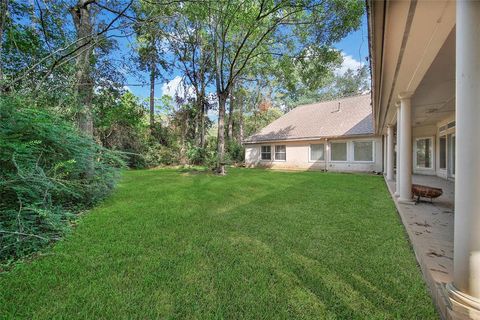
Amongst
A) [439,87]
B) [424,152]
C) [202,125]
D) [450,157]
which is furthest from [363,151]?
[202,125]

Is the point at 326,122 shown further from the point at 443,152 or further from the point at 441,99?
the point at 441,99

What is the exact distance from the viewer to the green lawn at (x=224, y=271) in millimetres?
1923

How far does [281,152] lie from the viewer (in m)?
16.8

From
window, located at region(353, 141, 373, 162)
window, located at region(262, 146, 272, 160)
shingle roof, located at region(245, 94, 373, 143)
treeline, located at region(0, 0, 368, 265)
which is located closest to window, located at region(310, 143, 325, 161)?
shingle roof, located at region(245, 94, 373, 143)

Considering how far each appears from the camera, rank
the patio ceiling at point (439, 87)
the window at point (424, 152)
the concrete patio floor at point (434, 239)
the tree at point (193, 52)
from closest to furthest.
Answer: the concrete patio floor at point (434, 239)
the patio ceiling at point (439, 87)
the tree at point (193, 52)
the window at point (424, 152)

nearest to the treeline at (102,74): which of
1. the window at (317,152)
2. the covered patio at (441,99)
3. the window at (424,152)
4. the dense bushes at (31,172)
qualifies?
the dense bushes at (31,172)

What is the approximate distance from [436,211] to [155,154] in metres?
16.3

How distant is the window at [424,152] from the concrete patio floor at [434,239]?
768 centimetres

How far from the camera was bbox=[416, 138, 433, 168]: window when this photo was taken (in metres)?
11.5

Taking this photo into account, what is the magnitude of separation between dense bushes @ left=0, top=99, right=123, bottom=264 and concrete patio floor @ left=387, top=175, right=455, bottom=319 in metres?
4.47

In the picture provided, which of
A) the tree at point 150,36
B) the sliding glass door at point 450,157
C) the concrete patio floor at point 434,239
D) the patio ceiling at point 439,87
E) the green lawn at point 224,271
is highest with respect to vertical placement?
the tree at point 150,36

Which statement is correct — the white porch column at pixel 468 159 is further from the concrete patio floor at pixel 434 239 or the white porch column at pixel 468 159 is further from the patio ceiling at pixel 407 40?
the patio ceiling at pixel 407 40

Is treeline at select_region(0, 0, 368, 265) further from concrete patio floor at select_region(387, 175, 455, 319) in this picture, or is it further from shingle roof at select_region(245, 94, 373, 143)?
shingle roof at select_region(245, 94, 373, 143)

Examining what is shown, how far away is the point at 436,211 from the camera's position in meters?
4.55
